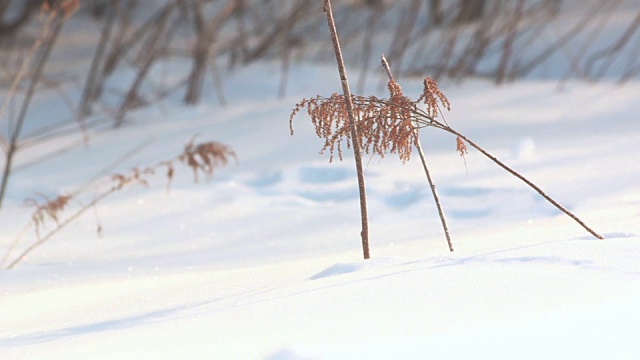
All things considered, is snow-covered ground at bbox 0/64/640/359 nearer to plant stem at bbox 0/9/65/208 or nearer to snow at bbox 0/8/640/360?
snow at bbox 0/8/640/360

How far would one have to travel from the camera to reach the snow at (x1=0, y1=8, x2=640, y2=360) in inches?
60.7

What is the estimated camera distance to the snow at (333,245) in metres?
1.54

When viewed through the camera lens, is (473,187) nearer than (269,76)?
Yes

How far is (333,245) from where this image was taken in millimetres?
2744

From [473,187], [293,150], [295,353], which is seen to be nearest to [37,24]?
[293,150]

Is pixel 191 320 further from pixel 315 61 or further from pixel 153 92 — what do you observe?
pixel 315 61

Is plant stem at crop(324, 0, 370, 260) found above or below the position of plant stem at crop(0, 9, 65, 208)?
below

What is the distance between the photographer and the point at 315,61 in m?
5.63

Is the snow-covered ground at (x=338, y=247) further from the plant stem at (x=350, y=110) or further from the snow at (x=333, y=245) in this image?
the plant stem at (x=350, y=110)

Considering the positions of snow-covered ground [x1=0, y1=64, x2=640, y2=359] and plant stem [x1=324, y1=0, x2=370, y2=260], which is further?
plant stem [x1=324, y1=0, x2=370, y2=260]

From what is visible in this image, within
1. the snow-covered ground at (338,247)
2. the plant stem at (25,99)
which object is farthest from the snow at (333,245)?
the plant stem at (25,99)

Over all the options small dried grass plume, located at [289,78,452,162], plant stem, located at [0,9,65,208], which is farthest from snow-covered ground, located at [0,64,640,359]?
small dried grass plume, located at [289,78,452,162]

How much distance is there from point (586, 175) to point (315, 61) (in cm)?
259

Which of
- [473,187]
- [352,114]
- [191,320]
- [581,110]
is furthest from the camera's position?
[581,110]
